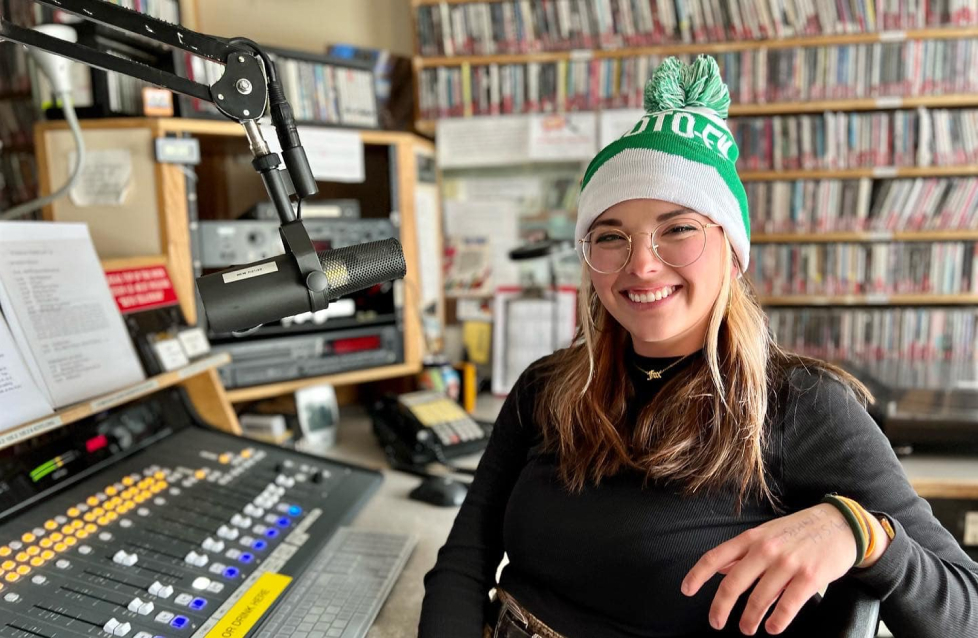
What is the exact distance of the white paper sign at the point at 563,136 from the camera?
1963mm

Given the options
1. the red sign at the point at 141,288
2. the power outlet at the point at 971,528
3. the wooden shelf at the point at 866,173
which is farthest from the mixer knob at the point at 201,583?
the wooden shelf at the point at 866,173

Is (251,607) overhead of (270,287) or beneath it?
beneath

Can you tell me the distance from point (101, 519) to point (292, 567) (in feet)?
0.98

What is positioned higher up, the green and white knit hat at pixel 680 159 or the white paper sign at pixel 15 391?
the green and white knit hat at pixel 680 159

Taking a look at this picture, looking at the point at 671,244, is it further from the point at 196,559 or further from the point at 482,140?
the point at 482,140

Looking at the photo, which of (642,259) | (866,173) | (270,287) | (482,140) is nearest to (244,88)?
(270,287)

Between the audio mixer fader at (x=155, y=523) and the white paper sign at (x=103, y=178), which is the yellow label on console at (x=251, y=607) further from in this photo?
the white paper sign at (x=103, y=178)

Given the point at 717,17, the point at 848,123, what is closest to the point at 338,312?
the point at 717,17

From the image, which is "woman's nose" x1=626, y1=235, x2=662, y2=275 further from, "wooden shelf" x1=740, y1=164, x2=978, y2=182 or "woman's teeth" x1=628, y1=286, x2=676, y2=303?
"wooden shelf" x1=740, y1=164, x2=978, y2=182

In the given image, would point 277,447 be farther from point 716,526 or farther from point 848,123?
point 848,123

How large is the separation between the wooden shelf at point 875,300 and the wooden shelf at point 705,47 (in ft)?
2.51

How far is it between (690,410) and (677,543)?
0.18 meters

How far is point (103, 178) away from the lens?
1.37 meters

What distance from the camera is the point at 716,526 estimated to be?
0.81m
